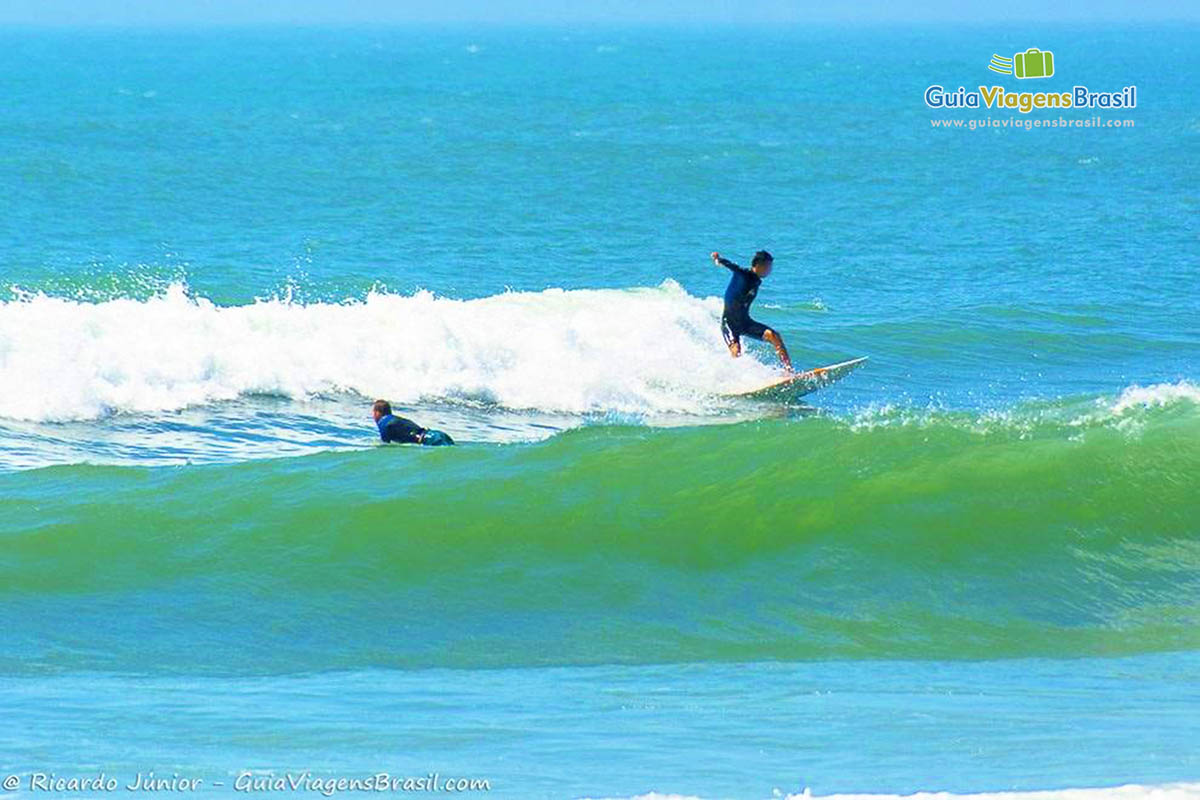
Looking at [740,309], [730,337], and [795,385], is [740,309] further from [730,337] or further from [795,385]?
[795,385]

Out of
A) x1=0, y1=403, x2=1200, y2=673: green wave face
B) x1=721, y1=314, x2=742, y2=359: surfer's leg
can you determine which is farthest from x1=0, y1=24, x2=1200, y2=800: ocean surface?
x1=721, y1=314, x2=742, y2=359: surfer's leg

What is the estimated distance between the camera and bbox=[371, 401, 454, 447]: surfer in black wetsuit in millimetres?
15266

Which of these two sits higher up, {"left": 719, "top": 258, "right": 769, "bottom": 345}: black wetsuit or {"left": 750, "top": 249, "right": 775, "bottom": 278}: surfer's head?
{"left": 750, "top": 249, "right": 775, "bottom": 278}: surfer's head

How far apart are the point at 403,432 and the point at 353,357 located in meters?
5.34

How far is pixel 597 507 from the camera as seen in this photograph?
13117 mm

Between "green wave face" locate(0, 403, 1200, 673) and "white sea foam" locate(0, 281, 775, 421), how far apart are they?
3.96m

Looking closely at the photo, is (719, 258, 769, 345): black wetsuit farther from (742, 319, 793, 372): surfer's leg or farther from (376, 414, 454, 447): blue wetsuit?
(376, 414, 454, 447): blue wetsuit

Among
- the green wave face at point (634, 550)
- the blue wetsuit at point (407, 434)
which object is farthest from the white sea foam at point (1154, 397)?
the blue wetsuit at point (407, 434)

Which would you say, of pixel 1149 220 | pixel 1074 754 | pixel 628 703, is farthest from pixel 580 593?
pixel 1149 220

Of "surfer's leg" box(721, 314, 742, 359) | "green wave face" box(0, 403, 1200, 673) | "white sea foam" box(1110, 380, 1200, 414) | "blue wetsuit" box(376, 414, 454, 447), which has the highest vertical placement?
"surfer's leg" box(721, 314, 742, 359)

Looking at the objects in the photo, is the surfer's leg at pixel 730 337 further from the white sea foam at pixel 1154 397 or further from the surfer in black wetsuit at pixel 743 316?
the white sea foam at pixel 1154 397

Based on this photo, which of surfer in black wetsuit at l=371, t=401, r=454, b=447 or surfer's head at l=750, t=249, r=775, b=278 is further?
surfer's head at l=750, t=249, r=775, b=278

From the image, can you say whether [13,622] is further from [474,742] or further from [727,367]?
[727,367]

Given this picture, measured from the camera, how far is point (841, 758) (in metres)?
7.67
